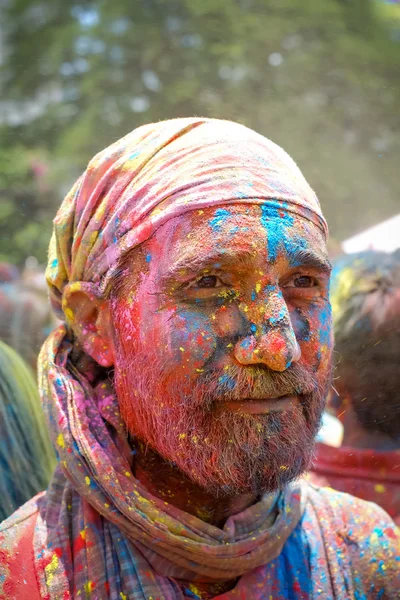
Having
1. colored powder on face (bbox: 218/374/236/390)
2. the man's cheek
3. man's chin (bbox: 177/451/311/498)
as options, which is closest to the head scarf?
man's chin (bbox: 177/451/311/498)

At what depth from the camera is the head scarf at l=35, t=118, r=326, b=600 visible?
5.87 ft

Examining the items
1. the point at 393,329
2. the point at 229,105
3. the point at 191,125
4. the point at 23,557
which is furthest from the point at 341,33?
the point at 23,557

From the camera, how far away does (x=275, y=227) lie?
178cm

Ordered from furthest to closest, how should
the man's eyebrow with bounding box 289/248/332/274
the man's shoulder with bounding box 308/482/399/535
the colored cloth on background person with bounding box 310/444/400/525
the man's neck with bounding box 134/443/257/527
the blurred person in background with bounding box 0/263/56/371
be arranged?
the blurred person in background with bounding box 0/263/56/371 < the colored cloth on background person with bounding box 310/444/400/525 < the man's shoulder with bounding box 308/482/399/535 < the man's neck with bounding box 134/443/257/527 < the man's eyebrow with bounding box 289/248/332/274

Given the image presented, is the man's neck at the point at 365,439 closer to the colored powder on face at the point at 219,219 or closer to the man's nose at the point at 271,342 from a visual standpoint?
the man's nose at the point at 271,342

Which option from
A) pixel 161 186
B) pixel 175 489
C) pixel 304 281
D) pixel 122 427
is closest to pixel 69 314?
pixel 122 427

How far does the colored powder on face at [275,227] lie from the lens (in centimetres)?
176

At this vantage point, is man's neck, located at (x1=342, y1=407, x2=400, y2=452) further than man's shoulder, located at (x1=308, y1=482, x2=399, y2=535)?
Yes

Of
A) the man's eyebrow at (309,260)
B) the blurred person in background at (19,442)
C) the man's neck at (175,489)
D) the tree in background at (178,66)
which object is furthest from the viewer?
the tree in background at (178,66)

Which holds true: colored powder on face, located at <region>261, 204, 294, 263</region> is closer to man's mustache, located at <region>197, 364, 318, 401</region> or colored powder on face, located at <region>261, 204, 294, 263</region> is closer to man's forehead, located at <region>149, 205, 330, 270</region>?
man's forehead, located at <region>149, 205, 330, 270</region>

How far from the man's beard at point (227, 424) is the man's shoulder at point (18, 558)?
434mm

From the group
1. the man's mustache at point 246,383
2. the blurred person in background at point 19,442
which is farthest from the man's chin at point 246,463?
the blurred person in background at point 19,442

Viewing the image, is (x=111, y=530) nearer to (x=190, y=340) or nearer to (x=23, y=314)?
(x=190, y=340)

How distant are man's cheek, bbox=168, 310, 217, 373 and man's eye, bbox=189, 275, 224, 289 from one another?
0.24ft
